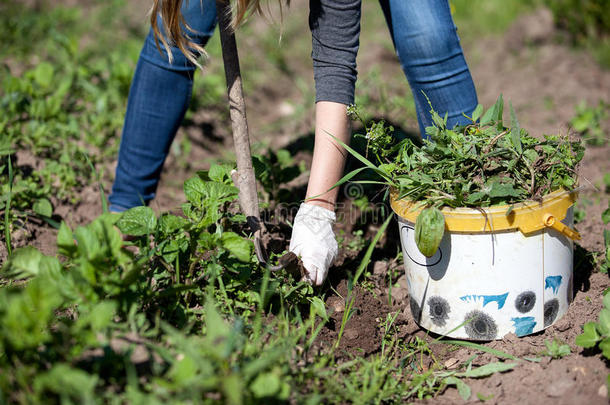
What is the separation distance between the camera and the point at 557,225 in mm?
1399

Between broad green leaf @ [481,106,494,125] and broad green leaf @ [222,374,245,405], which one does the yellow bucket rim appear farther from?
broad green leaf @ [222,374,245,405]

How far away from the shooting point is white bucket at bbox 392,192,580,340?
1.38 m

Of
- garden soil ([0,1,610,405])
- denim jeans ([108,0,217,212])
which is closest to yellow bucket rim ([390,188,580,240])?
garden soil ([0,1,610,405])

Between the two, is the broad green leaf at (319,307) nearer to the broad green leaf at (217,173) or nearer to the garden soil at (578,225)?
the garden soil at (578,225)

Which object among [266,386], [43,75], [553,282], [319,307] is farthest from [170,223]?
[43,75]

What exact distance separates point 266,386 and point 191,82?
1.36 meters

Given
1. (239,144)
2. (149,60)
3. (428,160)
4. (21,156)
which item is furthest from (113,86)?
(428,160)

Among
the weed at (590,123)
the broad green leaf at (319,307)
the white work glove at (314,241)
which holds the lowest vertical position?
the broad green leaf at (319,307)

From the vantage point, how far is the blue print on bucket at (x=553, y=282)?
4.83 feet

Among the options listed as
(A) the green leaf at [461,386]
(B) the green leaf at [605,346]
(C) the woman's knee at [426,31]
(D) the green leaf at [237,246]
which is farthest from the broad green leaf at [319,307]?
(C) the woman's knee at [426,31]

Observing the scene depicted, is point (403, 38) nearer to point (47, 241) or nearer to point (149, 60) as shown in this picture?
point (149, 60)

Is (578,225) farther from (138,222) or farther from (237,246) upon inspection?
(138,222)

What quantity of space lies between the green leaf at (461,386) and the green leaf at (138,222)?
925mm

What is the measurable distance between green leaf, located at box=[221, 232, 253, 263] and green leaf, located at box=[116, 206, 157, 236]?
22 cm
